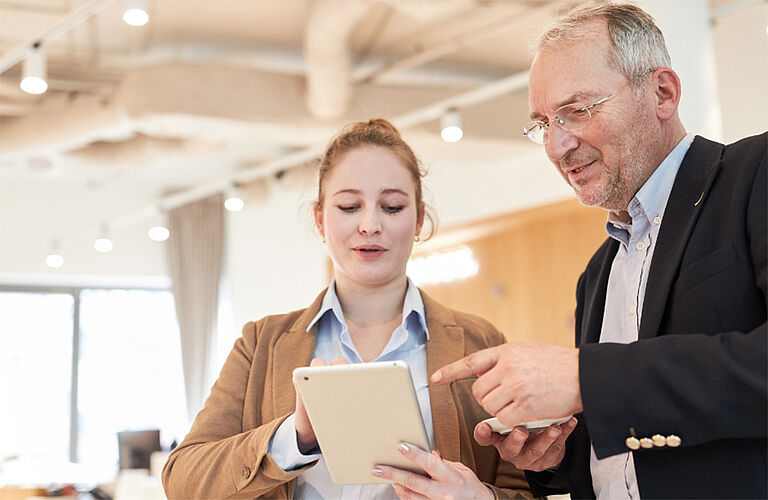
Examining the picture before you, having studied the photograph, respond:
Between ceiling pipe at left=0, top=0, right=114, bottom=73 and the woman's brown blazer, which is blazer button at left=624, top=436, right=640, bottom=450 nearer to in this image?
the woman's brown blazer

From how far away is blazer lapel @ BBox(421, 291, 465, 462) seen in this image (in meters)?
1.87

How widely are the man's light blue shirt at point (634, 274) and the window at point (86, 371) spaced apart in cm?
840

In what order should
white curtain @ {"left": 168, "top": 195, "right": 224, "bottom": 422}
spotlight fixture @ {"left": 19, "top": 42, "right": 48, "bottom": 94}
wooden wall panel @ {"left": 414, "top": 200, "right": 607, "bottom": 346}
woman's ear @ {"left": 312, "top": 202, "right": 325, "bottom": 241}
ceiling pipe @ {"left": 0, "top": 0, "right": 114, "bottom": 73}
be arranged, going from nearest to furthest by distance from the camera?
woman's ear @ {"left": 312, "top": 202, "right": 325, "bottom": 241}, ceiling pipe @ {"left": 0, "top": 0, "right": 114, "bottom": 73}, spotlight fixture @ {"left": 19, "top": 42, "right": 48, "bottom": 94}, wooden wall panel @ {"left": 414, "top": 200, "right": 607, "bottom": 346}, white curtain @ {"left": 168, "top": 195, "right": 224, "bottom": 422}

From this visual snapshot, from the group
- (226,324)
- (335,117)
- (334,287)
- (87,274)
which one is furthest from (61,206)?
(334,287)

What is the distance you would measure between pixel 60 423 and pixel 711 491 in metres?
9.63

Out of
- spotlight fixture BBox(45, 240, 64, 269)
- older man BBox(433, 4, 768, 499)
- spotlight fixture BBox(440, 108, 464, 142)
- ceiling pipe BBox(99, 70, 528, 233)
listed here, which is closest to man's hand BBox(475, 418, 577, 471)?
older man BBox(433, 4, 768, 499)

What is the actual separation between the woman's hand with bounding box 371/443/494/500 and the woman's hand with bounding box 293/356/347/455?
0.17 metres

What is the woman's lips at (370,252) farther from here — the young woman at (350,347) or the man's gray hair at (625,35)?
the man's gray hair at (625,35)

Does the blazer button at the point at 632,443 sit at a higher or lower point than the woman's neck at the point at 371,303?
lower

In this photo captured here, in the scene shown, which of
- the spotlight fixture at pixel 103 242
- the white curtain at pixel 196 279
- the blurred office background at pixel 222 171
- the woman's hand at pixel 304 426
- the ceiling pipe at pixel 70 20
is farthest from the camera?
the white curtain at pixel 196 279

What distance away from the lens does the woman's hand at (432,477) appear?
5.04ft

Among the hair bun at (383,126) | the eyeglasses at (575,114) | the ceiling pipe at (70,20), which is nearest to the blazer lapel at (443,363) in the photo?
the hair bun at (383,126)

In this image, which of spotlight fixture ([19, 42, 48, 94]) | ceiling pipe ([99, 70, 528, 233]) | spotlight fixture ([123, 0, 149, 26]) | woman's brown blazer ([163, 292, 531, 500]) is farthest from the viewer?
ceiling pipe ([99, 70, 528, 233])

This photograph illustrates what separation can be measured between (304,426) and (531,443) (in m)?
0.45
